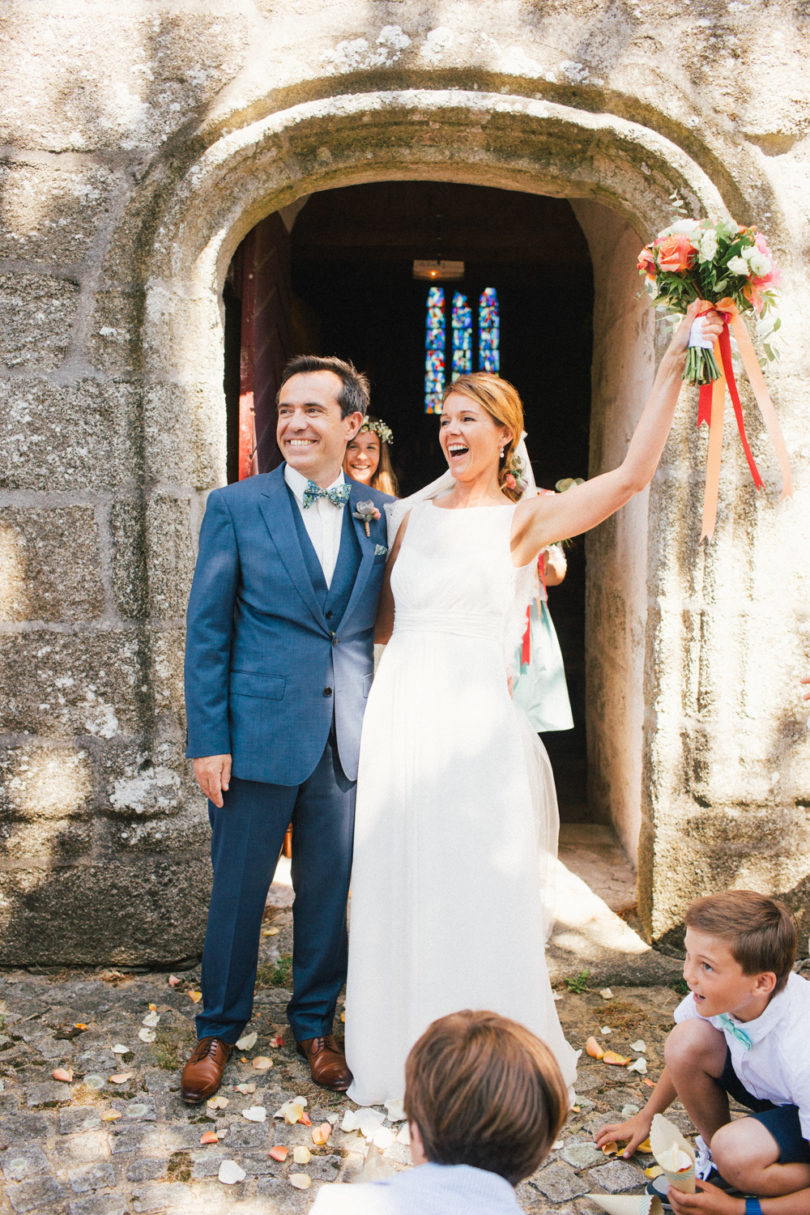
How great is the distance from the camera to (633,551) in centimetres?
430

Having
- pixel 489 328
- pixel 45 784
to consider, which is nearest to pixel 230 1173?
pixel 45 784

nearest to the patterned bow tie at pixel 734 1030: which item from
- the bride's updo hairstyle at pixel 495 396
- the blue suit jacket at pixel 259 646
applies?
the blue suit jacket at pixel 259 646

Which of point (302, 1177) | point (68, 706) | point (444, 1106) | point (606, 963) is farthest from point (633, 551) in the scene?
point (444, 1106)

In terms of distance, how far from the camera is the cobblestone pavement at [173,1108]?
230 cm

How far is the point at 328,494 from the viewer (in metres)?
2.78

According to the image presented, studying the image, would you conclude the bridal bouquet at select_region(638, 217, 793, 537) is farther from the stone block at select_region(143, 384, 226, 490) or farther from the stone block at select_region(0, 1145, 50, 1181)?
the stone block at select_region(0, 1145, 50, 1181)

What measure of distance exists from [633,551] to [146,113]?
266 centimetres

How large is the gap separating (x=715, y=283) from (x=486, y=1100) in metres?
1.93

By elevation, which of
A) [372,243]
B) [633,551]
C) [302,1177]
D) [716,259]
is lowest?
[302,1177]

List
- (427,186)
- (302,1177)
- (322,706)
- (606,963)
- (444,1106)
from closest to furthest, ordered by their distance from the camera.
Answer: (444,1106) < (302,1177) < (322,706) < (606,963) < (427,186)

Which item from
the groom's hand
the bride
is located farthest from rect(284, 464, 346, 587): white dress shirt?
the groom's hand

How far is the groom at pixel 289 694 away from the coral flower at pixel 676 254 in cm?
98

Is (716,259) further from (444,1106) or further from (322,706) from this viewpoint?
(444,1106)

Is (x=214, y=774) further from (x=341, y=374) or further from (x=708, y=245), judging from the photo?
(x=708, y=245)
